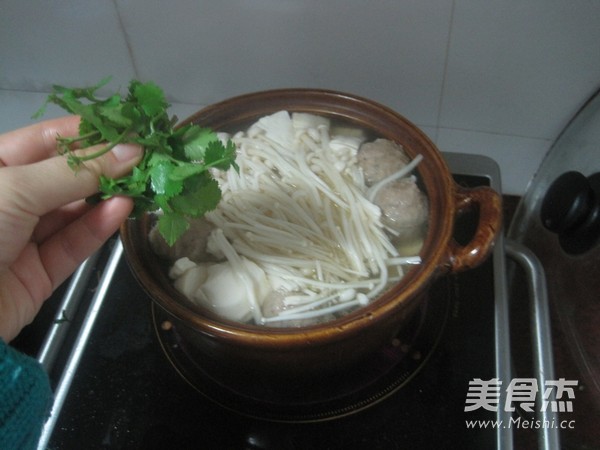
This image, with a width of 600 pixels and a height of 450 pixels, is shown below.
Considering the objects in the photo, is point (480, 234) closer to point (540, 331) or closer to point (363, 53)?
point (540, 331)

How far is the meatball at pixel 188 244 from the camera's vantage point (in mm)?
777

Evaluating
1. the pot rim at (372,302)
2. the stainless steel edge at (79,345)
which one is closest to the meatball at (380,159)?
the pot rim at (372,302)

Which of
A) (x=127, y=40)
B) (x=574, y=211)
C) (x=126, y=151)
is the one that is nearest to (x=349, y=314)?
(x=126, y=151)

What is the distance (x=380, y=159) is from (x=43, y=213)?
480 mm

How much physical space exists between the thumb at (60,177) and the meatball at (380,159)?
37cm

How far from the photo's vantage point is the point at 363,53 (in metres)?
1.04

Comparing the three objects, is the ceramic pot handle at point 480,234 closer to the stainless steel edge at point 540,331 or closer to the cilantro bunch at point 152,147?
the stainless steel edge at point 540,331

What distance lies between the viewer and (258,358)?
71cm

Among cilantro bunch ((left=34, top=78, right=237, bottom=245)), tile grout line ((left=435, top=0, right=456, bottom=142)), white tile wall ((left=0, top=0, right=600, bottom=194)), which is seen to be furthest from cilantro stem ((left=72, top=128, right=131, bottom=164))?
tile grout line ((left=435, top=0, right=456, bottom=142))

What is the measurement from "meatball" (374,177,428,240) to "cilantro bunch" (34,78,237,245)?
11.3 inches

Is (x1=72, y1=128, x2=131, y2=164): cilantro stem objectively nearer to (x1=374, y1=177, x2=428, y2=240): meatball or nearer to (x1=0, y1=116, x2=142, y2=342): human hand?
(x1=0, y1=116, x2=142, y2=342): human hand

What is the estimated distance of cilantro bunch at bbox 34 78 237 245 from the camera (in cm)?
60

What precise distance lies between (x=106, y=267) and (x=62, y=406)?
0.25 meters

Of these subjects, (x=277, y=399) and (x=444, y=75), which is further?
(x=444, y=75)
